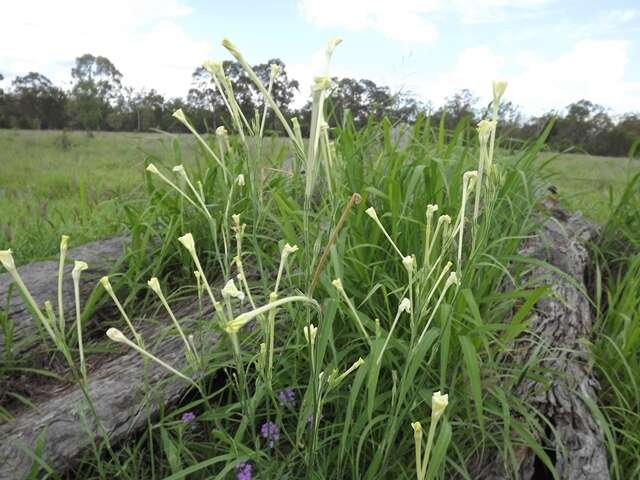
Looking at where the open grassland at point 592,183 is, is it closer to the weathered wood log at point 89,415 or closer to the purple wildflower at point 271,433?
the purple wildflower at point 271,433

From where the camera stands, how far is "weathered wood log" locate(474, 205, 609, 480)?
1.52 m

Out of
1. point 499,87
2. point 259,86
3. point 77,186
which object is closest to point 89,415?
point 259,86

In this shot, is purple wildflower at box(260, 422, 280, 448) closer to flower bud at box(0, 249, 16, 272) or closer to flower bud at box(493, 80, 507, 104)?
flower bud at box(0, 249, 16, 272)

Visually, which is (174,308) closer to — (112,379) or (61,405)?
(112,379)

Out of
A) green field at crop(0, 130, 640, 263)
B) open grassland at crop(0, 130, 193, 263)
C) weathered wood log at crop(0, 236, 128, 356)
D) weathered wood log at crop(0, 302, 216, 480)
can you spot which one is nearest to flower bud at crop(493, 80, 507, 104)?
weathered wood log at crop(0, 302, 216, 480)

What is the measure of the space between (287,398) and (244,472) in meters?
0.26

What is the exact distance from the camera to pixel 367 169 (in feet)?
8.52

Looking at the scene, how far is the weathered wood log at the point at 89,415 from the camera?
1479mm

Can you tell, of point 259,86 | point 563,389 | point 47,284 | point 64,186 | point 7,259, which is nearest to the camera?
point 259,86

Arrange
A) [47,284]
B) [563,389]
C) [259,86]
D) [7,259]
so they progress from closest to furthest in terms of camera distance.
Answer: [259,86] < [7,259] < [563,389] < [47,284]

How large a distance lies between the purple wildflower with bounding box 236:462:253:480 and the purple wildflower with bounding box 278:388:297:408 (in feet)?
0.67

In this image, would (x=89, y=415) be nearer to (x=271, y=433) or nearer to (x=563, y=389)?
(x=271, y=433)

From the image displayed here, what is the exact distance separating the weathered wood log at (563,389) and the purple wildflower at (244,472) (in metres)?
0.67

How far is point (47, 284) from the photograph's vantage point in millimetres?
2189
